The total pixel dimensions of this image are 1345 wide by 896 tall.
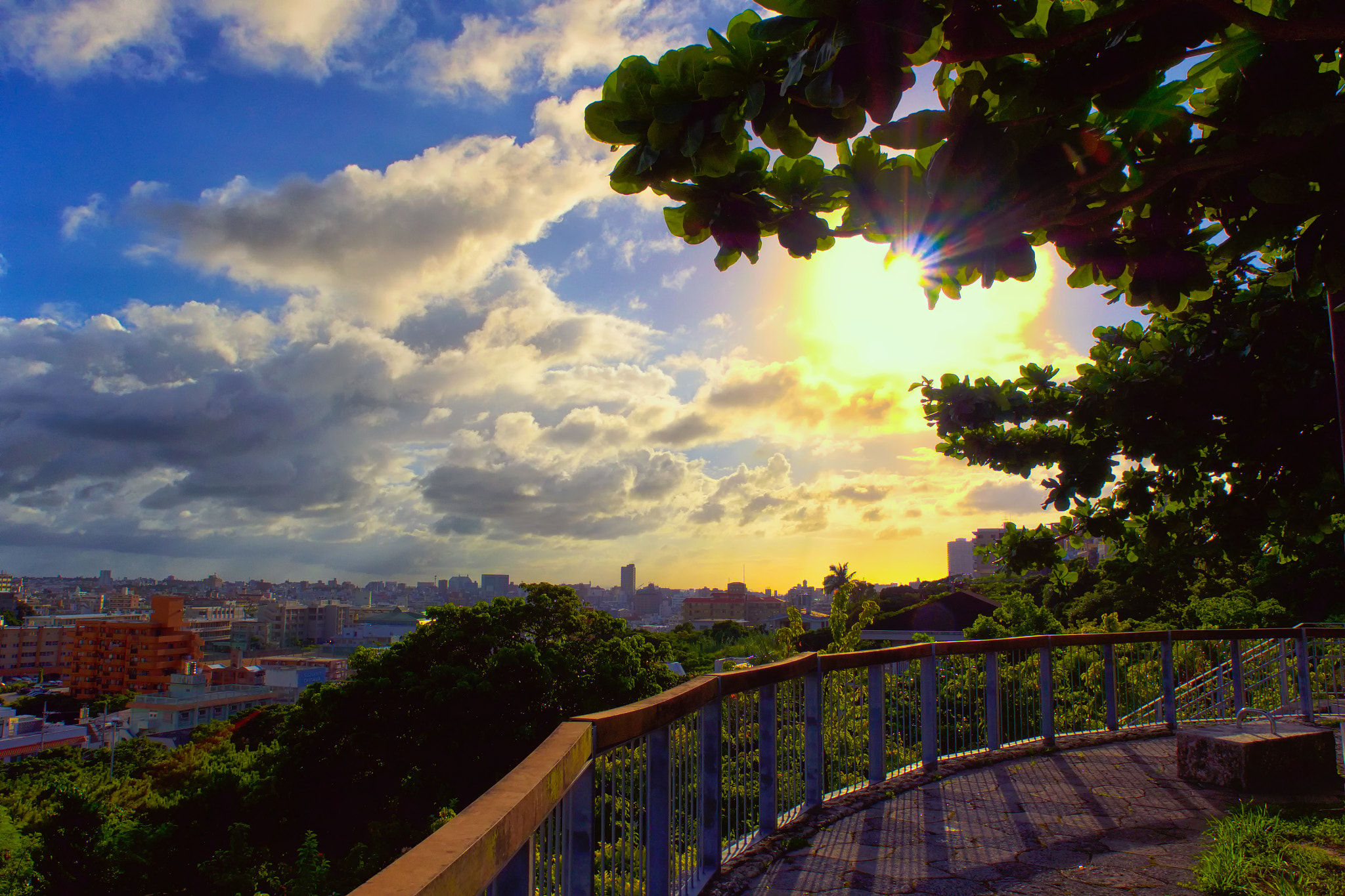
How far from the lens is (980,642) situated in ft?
20.4

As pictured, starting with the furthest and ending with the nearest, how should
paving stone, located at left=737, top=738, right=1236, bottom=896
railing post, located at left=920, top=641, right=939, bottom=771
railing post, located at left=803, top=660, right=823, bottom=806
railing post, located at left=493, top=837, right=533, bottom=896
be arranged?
railing post, located at left=920, top=641, right=939, bottom=771 → railing post, located at left=803, top=660, right=823, bottom=806 → paving stone, located at left=737, top=738, right=1236, bottom=896 → railing post, located at left=493, top=837, right=533, bottom=896

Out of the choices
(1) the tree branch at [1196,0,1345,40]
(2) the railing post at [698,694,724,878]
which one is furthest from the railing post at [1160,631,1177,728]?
(1) the tree branch at [1196,0,1345,40]

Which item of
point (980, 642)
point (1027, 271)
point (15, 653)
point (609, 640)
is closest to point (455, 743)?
point (609, 640)

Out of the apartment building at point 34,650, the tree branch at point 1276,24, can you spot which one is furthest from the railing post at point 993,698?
the apartment building at point 34,650

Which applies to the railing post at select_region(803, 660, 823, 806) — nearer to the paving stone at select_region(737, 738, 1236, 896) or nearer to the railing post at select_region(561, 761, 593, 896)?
the paving stone at select_region(737, 738, 1236, 896)

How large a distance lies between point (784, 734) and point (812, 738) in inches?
8.5

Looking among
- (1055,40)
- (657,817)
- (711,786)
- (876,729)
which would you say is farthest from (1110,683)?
(1055,40)

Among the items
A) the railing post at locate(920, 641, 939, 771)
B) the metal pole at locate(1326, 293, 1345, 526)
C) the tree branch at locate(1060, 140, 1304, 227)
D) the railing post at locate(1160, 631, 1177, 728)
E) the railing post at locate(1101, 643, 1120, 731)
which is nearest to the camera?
the tree branch at locate(1060, 140, 1304, 227)

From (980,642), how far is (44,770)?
68397 mm

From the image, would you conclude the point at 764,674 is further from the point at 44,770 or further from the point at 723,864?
the point at 44,770

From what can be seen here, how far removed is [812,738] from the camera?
4.89 meters

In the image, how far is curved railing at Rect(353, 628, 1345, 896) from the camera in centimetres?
163

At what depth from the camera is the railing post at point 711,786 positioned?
3641 millimetres

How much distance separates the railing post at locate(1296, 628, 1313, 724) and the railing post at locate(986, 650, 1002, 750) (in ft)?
16.0
